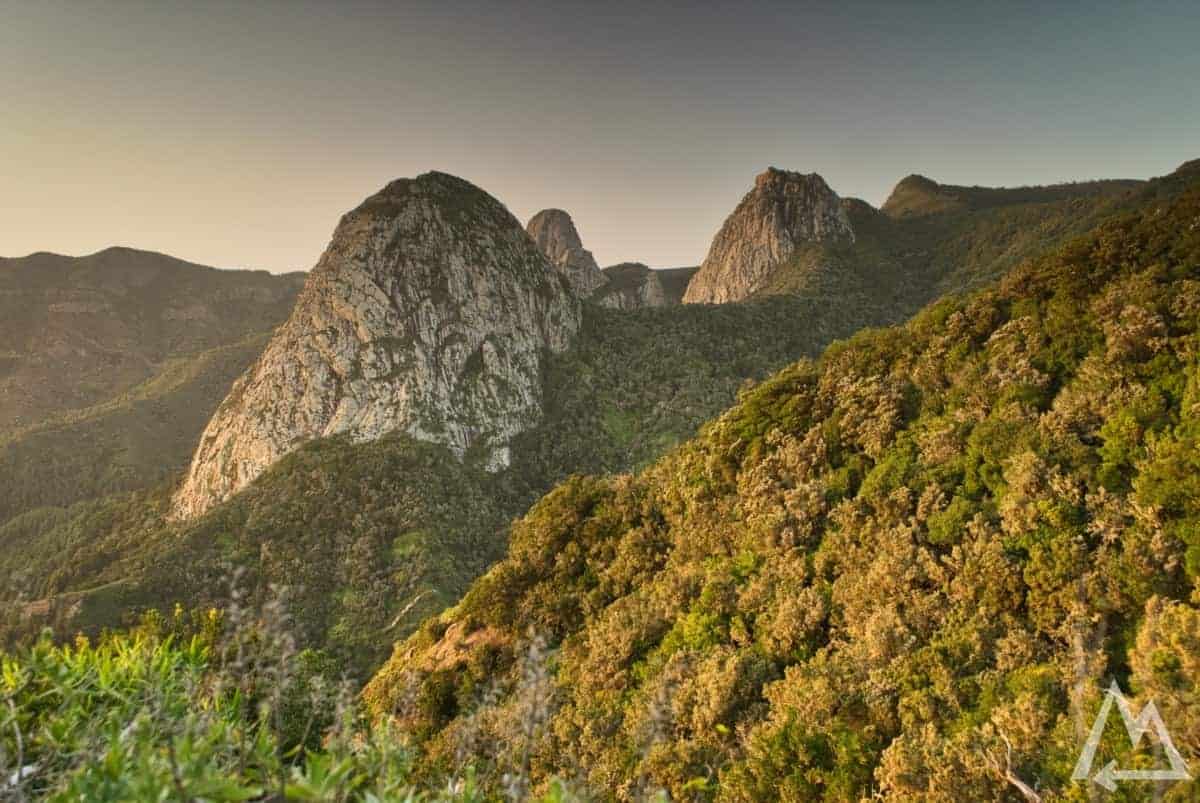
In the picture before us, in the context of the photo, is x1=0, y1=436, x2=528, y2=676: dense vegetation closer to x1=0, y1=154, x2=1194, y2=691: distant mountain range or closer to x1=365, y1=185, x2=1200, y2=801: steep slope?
x1=0, y1=154, x2=1194, y2=691: distant mountain range

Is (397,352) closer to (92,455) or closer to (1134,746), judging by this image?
(92,455)

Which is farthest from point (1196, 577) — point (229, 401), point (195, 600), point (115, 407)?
point (115, 407)

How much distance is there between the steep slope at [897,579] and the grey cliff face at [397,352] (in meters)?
104

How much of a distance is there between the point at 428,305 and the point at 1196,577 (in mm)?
139054

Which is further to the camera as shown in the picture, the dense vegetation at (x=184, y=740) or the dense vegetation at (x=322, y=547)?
the dense vegetation at (x=322, y=547)

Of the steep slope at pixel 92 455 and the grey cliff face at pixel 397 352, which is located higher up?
the grey cliff face at pixel 397 352

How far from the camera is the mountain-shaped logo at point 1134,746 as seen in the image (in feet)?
28.2

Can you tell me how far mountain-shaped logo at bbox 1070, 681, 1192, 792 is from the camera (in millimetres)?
8609

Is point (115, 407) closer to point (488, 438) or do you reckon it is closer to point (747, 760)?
point (488, 438)

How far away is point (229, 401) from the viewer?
13812 cm

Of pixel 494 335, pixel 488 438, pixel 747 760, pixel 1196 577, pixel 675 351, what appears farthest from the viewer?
pixel 675 351

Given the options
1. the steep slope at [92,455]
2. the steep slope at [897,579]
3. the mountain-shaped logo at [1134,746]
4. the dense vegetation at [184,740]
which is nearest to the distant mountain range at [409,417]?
the steep slope at [92,455]

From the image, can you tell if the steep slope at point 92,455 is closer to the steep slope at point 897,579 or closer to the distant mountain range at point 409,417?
the distant mountain range at point 409,417

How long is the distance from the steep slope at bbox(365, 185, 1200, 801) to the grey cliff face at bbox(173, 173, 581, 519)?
104273mm
